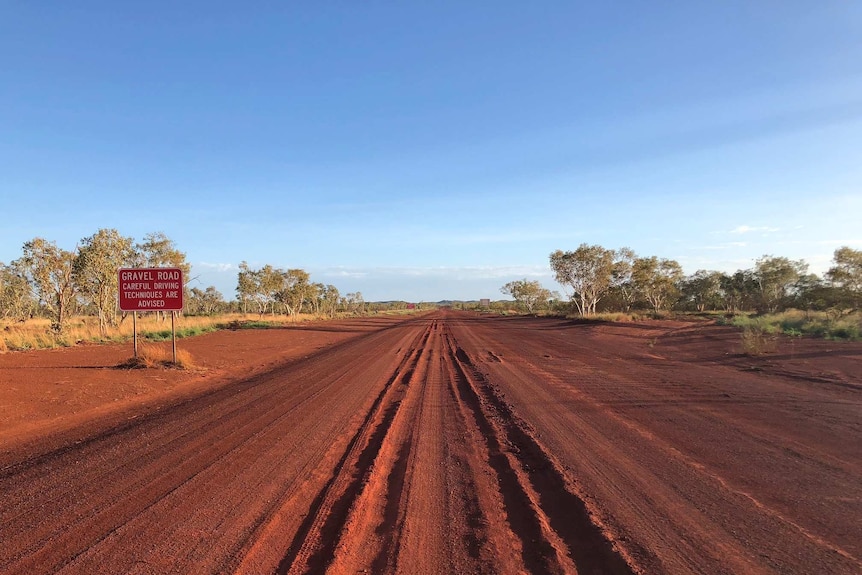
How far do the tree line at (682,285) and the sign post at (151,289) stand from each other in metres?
Answer: 45.0

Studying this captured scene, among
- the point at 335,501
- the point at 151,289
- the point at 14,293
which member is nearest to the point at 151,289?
the point at 151,289

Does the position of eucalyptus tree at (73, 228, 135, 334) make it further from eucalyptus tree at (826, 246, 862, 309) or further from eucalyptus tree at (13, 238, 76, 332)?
eucalyptus tree at (826, 246, 862, 309)

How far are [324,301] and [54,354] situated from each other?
70.9 meters

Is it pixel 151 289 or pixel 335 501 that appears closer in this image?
pixel 335 501

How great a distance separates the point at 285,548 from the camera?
141 inches

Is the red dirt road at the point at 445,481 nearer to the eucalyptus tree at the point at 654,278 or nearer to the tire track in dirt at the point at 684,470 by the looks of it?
the tire track in dirt at the point at 684,470

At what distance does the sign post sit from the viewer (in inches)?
569

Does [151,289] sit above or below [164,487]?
above

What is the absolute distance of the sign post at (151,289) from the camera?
14461 millimetres

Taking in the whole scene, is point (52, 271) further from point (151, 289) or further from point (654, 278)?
point (654, 278)

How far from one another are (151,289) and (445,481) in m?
13.3

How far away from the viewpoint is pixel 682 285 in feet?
249

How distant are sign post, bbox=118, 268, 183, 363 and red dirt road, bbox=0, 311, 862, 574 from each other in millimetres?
4291

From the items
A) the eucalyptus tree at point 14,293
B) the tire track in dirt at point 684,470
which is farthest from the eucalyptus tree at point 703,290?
the eucalyptus tree at point 14,293
